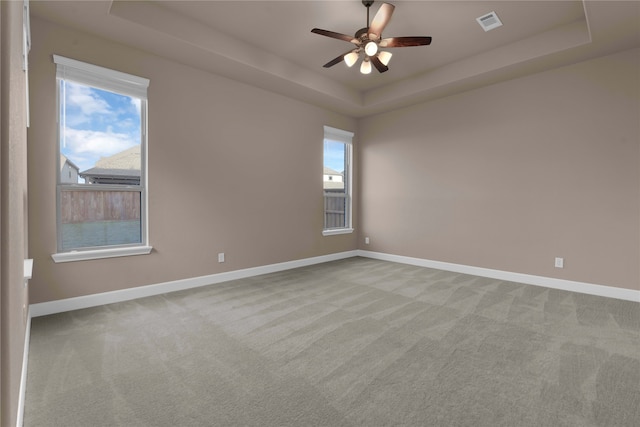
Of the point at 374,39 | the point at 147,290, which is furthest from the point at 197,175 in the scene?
the point at 374,39

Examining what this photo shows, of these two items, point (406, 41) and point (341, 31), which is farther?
point (341, 31)

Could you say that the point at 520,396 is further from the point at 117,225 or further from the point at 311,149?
the point at 311,149

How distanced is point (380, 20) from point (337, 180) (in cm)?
339

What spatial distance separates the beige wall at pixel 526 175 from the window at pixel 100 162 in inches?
156

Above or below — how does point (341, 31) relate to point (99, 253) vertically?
above

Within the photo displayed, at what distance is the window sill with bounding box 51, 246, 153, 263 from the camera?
2969 mm

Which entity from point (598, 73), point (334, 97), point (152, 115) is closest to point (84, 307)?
point (152, 115)

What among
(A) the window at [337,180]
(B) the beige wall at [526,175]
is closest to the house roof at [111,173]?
(A) the window at [337,180]

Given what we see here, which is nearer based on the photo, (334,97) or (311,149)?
(334,97)

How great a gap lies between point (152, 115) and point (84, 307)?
2136 mm

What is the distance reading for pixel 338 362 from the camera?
210 centimetres

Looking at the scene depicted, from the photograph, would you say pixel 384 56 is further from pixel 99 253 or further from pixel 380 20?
pixel 99 253

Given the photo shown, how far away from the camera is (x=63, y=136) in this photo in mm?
3023
